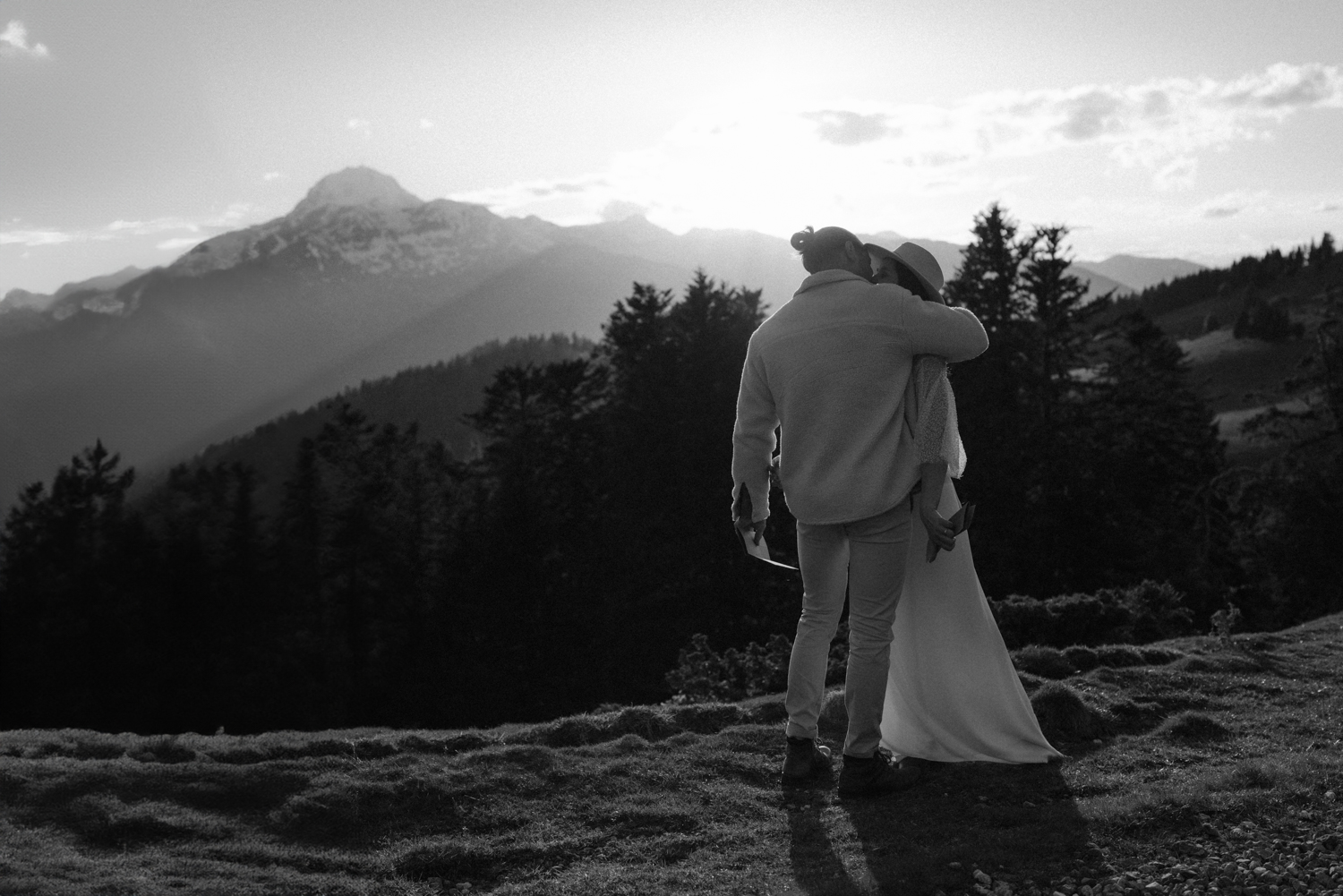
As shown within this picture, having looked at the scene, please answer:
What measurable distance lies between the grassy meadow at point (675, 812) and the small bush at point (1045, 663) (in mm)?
867

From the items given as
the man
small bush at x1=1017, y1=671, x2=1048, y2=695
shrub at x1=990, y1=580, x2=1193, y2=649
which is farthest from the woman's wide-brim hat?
shrub at x1=990, y1=580, x2=1193, y2=649

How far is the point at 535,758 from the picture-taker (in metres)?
5.32

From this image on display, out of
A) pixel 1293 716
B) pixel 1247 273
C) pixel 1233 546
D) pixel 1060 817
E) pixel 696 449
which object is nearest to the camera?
pixel 1060 817

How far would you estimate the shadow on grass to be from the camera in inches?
141

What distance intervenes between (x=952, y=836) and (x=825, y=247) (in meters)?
2.62

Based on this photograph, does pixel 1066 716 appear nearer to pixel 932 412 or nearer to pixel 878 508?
pixel 878 508

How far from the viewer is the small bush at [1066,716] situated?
17.9 ft

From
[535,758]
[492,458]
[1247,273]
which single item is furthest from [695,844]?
Result: [1247,273]

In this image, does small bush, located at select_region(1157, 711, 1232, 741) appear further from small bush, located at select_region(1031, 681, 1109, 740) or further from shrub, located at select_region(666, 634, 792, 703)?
shrub, located at select_region(666, 634, 792, 703)

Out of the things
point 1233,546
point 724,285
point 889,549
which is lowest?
point 1233,546

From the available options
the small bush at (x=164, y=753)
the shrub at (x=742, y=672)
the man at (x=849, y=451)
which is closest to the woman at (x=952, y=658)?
the man at (x=849, y=451)

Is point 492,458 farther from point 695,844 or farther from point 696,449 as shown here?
point 695,844

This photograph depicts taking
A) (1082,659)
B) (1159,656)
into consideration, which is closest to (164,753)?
(1082,659)

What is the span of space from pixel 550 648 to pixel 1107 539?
19577 mm
